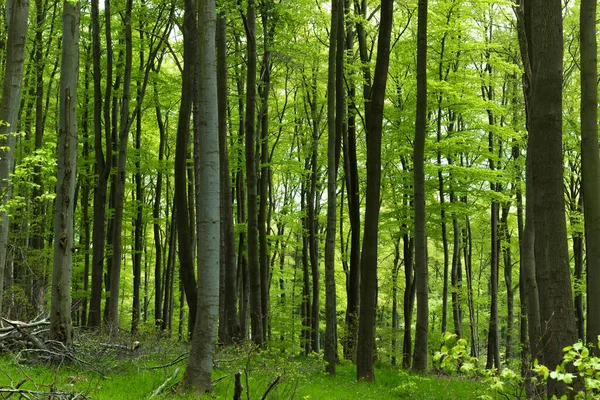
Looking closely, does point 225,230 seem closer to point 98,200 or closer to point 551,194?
point 98,200

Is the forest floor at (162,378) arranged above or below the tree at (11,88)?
below

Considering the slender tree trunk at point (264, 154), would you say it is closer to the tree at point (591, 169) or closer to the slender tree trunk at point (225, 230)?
the slender tree trunk at point (225, 230)

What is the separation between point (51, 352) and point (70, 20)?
5225 mm

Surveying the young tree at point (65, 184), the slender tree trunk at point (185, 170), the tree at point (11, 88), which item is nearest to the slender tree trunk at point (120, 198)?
the slender tree trunk at point (185, 170)

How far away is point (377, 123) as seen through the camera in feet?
36.2

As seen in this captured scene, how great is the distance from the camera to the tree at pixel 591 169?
8.31 meters

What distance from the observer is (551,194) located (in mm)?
6477

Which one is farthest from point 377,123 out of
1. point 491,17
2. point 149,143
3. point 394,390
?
point 149,143

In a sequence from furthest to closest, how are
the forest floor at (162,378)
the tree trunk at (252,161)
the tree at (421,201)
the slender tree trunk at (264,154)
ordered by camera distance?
the slender tree trunk at (264,154), the tree trunk at (252,161), the tree at (421,201), the forest floor at (162,378)

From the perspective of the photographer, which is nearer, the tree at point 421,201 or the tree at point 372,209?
the tree at point 372,209

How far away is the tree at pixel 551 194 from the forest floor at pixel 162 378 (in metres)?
1.74

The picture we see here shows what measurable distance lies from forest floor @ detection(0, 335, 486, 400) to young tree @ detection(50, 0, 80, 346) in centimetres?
76

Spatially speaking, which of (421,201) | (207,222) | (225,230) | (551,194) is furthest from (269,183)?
(551,194)

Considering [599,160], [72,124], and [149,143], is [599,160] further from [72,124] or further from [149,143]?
[149,143]
